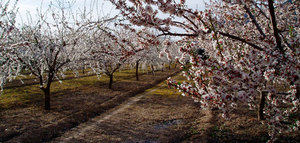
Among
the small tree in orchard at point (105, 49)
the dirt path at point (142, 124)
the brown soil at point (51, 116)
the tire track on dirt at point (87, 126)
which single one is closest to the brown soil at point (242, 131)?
the dirt path at point (142, 124)

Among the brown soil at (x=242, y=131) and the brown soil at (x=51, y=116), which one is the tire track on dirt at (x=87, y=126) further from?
the brown soil at (x=242, y=131)

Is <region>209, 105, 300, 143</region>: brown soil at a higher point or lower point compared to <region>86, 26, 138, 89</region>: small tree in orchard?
lower

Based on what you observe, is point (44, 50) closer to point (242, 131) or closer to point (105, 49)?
point (105, 49)

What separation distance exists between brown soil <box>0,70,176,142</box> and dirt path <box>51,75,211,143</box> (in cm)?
67

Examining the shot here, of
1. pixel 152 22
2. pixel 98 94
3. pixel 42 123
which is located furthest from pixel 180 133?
pixel 98 94

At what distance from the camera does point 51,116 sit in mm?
9773

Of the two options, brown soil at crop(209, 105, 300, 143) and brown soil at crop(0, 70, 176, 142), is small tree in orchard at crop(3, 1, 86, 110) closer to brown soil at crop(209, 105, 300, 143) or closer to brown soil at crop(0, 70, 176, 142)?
brown soil at crop(0, 70, 176, 142)

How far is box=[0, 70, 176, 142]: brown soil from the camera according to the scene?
7.54 meters

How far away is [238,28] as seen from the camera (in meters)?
7.54

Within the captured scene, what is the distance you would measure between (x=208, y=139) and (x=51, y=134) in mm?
6341

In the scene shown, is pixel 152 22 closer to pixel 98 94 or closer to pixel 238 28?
pixel 238 28

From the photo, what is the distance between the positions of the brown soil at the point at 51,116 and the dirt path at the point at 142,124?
0.67 metres

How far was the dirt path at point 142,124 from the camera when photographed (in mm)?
7156

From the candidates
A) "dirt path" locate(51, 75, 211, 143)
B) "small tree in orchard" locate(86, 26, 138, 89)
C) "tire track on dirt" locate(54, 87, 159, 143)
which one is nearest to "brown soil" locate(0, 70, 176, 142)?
"tire track on dirt" locate(54, 87, 159, 143)
